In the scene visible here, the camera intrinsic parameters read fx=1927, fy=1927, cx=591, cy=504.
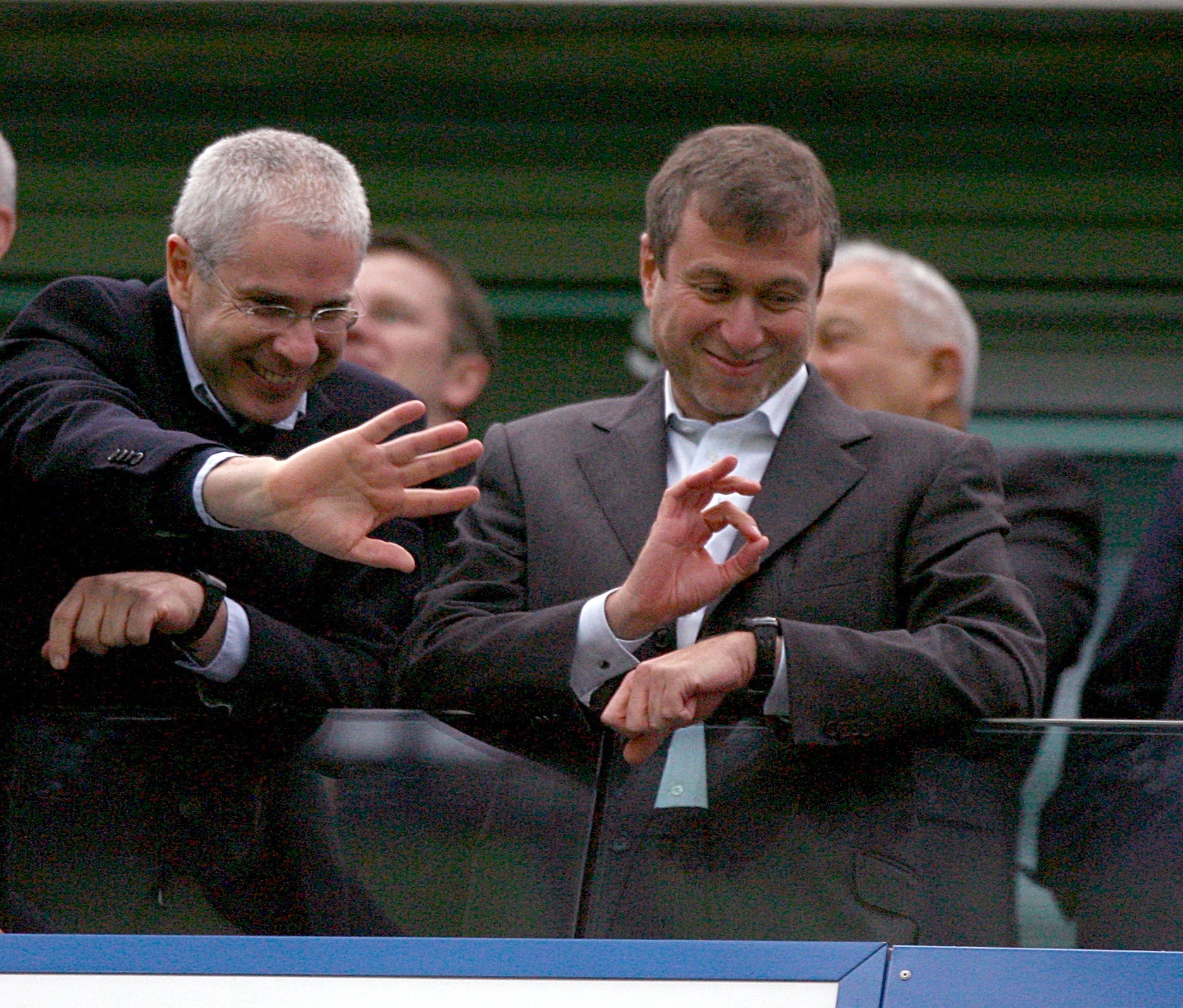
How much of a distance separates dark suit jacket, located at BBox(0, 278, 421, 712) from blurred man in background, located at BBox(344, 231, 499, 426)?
1034 millimetres

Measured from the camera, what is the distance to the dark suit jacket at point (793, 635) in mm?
1881

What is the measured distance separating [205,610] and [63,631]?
0.49 feet

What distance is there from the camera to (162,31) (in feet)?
15.5

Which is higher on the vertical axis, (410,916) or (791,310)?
(791,310)

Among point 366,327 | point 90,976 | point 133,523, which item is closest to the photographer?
point 90,976

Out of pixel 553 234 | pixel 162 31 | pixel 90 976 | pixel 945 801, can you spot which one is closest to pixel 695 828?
pixel 945 801

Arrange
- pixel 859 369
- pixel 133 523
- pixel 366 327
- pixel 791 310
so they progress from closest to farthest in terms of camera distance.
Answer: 1. pixel 133 523
2. pixel 791 310
3. pixel 859 369
4. pixel 366 327

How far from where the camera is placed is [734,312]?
231 centimetres

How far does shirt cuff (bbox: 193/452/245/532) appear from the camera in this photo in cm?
193

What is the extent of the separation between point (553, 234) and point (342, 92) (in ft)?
2.07

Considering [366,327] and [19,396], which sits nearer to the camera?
[19,396]

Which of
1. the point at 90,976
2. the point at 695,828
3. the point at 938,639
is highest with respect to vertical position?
the point at 938,639

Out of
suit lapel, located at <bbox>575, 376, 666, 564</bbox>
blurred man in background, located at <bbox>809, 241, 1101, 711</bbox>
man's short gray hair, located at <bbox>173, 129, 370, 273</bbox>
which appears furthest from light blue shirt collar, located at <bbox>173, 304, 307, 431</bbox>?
blurred man in background, located at <bbox>809, 241, 1101, 711</bbox>

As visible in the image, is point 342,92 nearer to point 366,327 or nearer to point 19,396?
point 366,327
